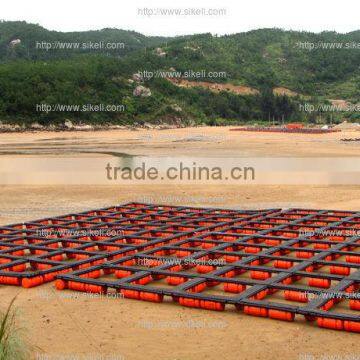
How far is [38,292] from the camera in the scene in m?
7.47

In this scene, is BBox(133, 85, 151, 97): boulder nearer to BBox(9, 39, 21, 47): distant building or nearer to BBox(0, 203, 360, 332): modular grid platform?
BBox(0, 203, 360, 332): modular grid platform

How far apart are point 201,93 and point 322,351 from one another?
73.9 metres

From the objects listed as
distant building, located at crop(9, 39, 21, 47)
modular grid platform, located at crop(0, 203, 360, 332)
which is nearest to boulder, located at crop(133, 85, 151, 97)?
modular grid platform, located at crop(0, 203, 360, 332)

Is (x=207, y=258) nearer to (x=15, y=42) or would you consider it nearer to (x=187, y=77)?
(x=187, y=77)

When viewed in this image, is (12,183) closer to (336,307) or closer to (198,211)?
(198,211)

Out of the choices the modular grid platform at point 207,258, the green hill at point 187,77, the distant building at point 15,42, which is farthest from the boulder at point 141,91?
the distant building at point 15,42

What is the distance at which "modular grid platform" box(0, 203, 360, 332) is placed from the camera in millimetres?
6617

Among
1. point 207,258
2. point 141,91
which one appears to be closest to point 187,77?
point 141,91

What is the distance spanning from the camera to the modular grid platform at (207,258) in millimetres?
6617

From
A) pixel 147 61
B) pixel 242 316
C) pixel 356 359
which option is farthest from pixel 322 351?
pixel 147 61

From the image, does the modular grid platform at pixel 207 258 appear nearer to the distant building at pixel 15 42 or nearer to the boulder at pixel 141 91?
the boulder at pixel 141 91

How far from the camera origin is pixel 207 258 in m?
8.85

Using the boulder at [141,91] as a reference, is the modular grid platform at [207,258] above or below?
below

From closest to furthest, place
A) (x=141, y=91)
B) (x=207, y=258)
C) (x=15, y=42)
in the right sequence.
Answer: (x=207, y=258), (x=141, y=91), (x=15, y=42)
